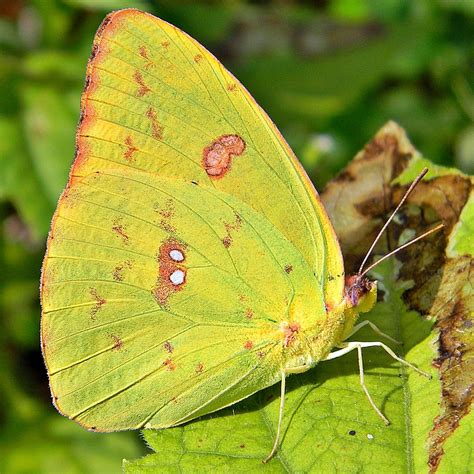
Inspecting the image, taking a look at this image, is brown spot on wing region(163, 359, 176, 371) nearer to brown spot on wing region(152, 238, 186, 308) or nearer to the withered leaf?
brown spot on wing region(152, 238, 186, 308)

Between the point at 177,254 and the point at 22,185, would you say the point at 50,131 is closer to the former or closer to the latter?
the point at 22,185

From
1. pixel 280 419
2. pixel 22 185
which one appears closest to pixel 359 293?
pixel 280 419

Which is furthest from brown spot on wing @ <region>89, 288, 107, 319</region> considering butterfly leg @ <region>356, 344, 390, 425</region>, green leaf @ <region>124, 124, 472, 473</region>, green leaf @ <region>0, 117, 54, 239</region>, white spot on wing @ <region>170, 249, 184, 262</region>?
green leaf @ <region>0, 117, 54, 239</region>

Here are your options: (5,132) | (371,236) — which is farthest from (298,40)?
(371,236)

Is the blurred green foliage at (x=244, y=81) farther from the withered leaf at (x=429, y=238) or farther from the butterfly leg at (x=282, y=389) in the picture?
the butterfly leg at (x=282, y=389)

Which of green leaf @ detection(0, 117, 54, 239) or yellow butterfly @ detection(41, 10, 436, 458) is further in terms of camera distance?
green leaf @ detection(0, 117, 54, 239)

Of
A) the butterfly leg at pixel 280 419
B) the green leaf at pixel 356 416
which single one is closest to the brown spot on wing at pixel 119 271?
the green leaf at pixel 356 416

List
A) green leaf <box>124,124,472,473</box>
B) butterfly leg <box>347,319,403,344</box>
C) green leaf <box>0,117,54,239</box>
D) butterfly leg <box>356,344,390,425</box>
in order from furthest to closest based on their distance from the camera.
A: green leaf <box>0,117,54,239</box> < butterfly leg <box>347,319,403,344</box> < butterfly leg <box>356,344,390,425</box> < green leaf <box>124,124,472,473</box>
